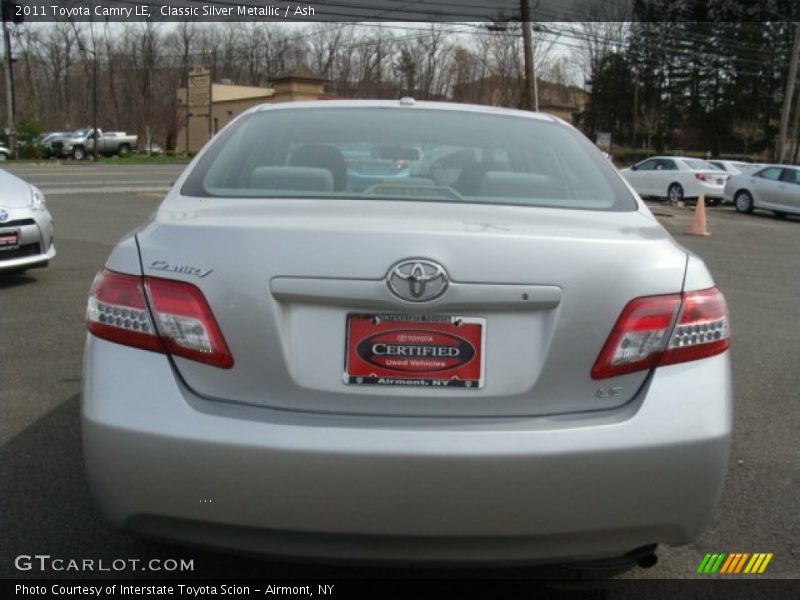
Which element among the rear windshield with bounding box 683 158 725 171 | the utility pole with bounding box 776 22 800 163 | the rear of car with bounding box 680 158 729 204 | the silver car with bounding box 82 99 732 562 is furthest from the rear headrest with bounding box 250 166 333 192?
the utility pole with bounding box 776 22 800 163

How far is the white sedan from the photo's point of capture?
2391cm

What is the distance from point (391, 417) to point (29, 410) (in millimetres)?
2895

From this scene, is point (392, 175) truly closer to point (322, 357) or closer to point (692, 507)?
point (322, 357)

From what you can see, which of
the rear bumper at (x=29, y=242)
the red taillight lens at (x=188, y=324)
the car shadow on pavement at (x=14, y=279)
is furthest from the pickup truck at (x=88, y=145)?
the red taillight lens at (x=188, y=324)

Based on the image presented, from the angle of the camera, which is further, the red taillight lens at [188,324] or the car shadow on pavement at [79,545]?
the car shadow on pavement at [79,545]

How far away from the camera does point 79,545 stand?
2.73 metres

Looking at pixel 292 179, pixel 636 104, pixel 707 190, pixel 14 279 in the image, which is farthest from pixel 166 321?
pixel 636 104

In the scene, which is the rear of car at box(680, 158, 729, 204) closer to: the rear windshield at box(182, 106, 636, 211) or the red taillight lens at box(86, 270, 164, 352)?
the rear windshield at box(182, 106, 636, 211)

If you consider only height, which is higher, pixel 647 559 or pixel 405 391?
pixel 405 391

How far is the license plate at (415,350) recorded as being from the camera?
197 centimetres

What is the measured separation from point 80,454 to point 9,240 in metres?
4.25

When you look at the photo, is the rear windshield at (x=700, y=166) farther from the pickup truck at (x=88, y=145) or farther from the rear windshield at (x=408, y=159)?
the pickup truck at (x=88, y=145)

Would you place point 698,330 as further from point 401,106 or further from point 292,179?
point 401,106

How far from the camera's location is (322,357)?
1.99 m
